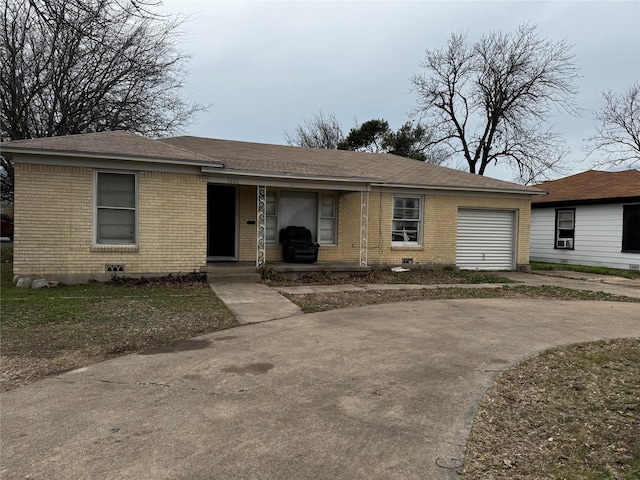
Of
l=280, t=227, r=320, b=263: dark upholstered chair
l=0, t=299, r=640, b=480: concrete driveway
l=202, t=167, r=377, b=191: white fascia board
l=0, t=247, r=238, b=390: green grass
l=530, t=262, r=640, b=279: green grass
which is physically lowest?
l=0, t=299, r=640, b=480: concrete driveway

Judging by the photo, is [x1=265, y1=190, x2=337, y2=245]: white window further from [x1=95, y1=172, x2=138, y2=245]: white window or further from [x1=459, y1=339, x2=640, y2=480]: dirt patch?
[x1=459, y1=339, x2=640, y2=480]: dirt patch

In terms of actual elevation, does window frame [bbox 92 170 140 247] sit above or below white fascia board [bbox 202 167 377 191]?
below

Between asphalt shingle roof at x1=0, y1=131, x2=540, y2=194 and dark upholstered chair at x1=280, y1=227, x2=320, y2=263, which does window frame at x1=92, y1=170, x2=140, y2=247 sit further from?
dark upholstered chair at x1=280, y1=227, x2=320, y2=263

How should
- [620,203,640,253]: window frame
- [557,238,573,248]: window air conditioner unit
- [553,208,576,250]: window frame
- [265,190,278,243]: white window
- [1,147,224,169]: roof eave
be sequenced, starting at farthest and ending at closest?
[557,238,573,248]: window air conditioner unit < [553,208,576,250]: window frame < [620,203,640,253]: window frame < [265,190,278,243]: white window < [1,147,224,169]: roof eave

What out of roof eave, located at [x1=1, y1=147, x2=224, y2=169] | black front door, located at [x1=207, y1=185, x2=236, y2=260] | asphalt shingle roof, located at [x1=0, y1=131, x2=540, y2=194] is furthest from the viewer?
black front door, located at [x1=207, y1=185, x2=236, y2=260]

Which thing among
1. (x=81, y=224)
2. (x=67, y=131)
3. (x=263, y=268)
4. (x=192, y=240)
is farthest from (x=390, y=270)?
(x=67, y=131)

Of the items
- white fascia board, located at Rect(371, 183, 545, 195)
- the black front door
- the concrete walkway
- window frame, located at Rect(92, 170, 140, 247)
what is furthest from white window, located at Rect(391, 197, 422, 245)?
window frame, located at Rect(92, 170, 140, 247)

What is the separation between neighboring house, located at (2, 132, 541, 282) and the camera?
10.5 meters

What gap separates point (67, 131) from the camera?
1970 cm

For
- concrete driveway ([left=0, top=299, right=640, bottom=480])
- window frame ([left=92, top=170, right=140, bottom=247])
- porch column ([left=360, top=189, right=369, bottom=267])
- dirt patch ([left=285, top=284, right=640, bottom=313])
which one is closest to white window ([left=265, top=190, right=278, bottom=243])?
porch column ([left=360, top=189, right=369, bottom=267])

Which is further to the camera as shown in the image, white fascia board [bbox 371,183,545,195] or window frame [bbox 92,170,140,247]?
white fascia board [bbox 371,183,545,195]

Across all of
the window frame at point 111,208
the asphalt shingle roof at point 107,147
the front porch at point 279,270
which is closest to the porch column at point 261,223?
the front porch at point 279,270

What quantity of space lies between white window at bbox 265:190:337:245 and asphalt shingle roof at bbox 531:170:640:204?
35.3 feet

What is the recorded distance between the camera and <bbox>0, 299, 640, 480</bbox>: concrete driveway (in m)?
3.00
